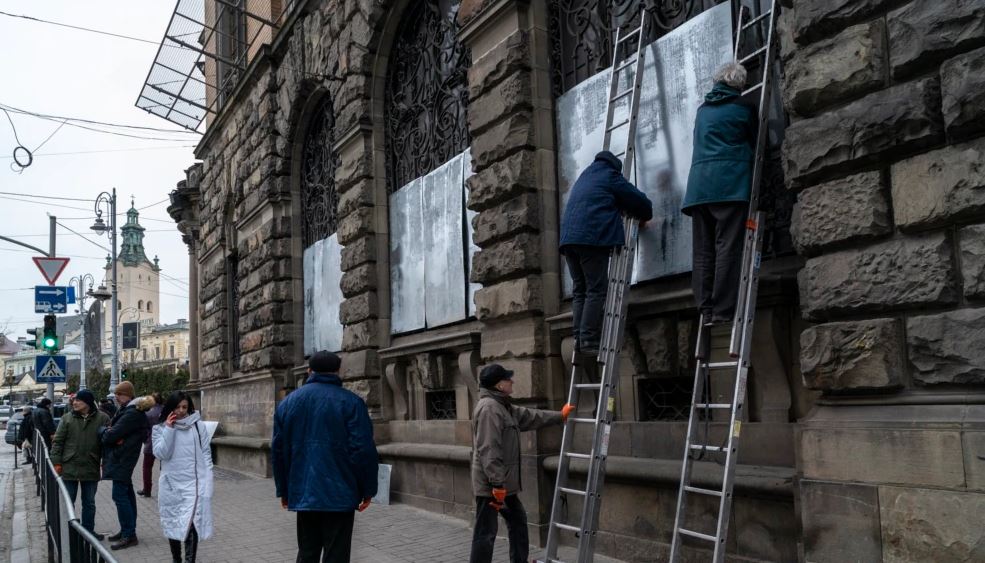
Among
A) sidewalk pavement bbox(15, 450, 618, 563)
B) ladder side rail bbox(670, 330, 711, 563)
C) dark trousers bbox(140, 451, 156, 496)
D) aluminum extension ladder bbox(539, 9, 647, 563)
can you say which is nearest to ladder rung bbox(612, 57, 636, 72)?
aluminum extension ladder bbox(539, 9, 647, 563)

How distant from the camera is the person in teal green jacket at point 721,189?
5250mm


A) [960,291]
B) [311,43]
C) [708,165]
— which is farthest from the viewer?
[311,43]

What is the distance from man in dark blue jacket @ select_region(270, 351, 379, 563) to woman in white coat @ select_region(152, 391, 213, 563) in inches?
77.1

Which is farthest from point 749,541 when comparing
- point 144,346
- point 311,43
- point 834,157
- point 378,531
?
point 144,346

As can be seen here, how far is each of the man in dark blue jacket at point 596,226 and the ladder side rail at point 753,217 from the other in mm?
1136

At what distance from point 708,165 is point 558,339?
276 centimetres

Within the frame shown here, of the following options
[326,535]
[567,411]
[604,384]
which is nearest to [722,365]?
[604,384]

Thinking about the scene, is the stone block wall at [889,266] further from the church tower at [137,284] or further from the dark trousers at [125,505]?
the church tower at [137,284]

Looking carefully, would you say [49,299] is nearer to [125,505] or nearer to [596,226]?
[125,505]

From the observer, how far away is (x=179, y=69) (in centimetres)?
1995

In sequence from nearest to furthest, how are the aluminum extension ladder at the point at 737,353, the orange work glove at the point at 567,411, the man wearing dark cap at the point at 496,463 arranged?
the aluminum extension ladder at the point at 737,353, the man wearing dark cap at the point at 496,463, the orange work glove at the point at 567,411

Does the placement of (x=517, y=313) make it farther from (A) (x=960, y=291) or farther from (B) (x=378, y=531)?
(A) (x=960, y=291)

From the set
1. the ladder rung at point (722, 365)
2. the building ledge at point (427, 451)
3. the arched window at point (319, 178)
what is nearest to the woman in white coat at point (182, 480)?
the building ledge at point (427, 451)

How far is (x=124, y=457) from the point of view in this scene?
8703 millimetres
